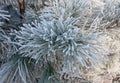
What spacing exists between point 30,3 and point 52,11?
21 centimetres

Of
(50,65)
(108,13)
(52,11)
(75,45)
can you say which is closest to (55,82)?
(50,65)

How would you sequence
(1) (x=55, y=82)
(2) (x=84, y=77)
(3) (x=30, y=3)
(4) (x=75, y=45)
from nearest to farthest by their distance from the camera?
(4) (x=75, y=45) → (1) (x=55, y=82) → (2) (x=84, y=77) → (3) (x=30, y=3)

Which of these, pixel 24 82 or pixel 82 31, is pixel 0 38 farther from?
pixel 82 31

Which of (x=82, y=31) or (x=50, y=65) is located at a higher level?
(x=82, y=31)

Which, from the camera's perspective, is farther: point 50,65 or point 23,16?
point 23,16

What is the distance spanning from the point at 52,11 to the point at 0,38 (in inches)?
10.0

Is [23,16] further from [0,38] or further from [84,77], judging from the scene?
[84,77]

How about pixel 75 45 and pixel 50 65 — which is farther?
pixel 50 65

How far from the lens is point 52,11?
1.19 meters

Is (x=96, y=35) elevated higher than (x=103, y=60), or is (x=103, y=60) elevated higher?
(x=96, y=35)

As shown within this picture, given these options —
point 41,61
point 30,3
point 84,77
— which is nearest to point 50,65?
point 41,61

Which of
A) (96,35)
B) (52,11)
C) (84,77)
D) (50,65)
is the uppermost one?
(52,11)

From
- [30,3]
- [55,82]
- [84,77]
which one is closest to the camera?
[55,82]

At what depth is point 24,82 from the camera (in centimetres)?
109
